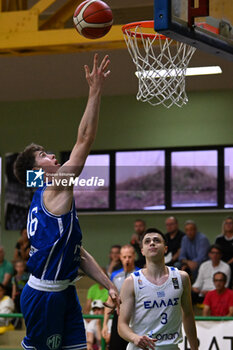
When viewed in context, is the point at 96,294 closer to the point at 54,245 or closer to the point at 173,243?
the point at 173,243

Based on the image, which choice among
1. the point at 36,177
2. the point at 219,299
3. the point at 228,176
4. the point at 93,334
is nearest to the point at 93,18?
the point at 36,177

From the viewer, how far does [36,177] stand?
521 centimetres

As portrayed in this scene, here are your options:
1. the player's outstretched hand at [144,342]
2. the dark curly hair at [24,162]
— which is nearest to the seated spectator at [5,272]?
the dark curly hair at [24,162]

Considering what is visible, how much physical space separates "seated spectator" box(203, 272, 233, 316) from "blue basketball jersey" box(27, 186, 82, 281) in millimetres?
5434

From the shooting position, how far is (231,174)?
47.1 feet

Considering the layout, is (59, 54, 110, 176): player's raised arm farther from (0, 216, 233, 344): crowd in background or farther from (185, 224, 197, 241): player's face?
(185, 224, 197, 241): player's face

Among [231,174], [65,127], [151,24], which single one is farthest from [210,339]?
[65,127]

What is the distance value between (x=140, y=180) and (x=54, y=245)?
10.3 metres

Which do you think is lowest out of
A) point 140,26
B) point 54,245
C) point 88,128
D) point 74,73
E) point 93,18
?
point 54,245

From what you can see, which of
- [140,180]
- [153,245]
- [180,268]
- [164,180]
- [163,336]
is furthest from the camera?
[140,180]

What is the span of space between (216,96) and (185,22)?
9.08 meters

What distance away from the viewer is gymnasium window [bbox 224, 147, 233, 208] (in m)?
14.3

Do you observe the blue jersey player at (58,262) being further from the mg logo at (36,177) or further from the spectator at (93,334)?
the spectator at (93,334)

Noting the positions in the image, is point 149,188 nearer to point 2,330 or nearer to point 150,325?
point 2,330
